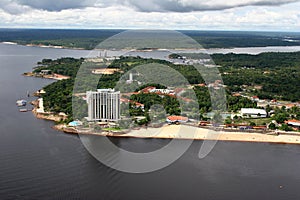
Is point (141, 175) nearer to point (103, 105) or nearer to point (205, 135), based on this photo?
point (205, 135)

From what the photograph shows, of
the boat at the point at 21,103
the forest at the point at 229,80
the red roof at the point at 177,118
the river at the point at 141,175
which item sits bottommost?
the river at the point at 141,175

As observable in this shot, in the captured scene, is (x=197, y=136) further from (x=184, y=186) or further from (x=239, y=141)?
(x=184, y=186)

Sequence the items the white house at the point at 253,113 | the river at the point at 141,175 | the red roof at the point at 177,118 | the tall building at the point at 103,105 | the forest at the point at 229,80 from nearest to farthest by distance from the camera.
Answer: the river at the point at 141,175
the tall building at the point at 103,105
the red roof at the point at 177,118
the white house at the point at 253,113
the forest at the point at 229,80

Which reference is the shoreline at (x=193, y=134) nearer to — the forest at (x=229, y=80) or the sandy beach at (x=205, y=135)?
the sandy beach at (x=205, y=135)

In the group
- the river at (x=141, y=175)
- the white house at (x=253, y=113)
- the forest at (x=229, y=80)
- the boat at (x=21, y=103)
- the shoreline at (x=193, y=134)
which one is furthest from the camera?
the boat at (x=21, y=103)

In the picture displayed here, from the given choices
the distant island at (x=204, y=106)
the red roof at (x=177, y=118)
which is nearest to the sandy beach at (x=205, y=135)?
the distant island at (x=204, y=106)

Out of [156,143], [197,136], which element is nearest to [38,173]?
[156,143]

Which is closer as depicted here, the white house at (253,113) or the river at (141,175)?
the river at (141,175)
